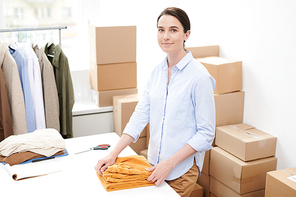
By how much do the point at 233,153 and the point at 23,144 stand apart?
4.69 feet

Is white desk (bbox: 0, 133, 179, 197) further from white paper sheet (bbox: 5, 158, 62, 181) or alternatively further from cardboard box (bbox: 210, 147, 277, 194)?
cardboard box (bbox: 210, 147, 277, 194)

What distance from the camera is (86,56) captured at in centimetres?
299

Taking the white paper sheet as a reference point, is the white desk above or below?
below

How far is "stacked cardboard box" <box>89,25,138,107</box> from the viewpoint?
2.63 meters

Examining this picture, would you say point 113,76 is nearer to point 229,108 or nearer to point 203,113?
point 229,108

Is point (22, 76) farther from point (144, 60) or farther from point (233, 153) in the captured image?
point (233, 153)

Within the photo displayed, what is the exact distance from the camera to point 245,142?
2.17 m

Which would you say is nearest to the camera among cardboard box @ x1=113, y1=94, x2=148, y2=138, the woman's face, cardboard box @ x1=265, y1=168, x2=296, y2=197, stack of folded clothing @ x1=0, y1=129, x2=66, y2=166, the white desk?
the white desk

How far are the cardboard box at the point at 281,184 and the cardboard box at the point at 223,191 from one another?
0.93 feet

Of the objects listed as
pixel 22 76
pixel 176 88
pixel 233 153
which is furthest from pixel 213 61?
pixel 22 76

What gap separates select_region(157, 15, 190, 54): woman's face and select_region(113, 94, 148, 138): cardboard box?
3.95 ft

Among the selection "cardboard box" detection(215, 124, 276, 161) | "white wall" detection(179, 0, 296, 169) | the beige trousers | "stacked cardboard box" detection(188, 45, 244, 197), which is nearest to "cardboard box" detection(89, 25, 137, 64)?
"stacked cardboard box" detection(188, 45, 244, 197)

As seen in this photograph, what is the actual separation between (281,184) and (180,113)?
865 mm

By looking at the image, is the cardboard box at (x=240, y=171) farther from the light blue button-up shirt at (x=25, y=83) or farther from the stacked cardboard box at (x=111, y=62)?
the light blue button-up shirt at (x=25, y=83)
